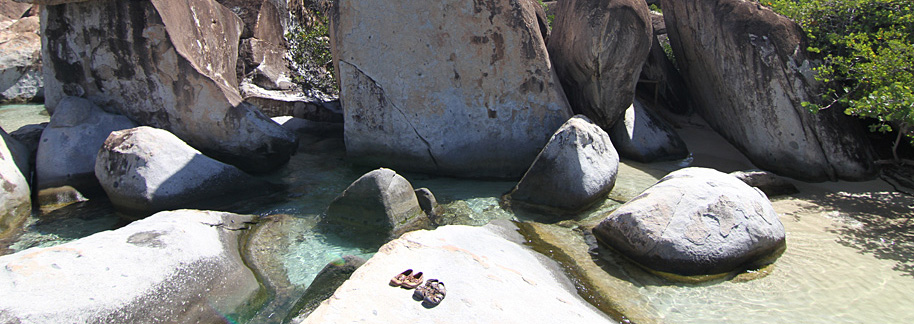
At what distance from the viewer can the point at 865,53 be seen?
568cm

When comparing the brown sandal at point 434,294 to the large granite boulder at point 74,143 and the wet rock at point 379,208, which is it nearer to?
the wet rock at point 379,208

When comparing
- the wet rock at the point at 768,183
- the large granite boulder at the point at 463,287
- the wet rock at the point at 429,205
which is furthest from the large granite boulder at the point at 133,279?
the wet rock at the point at 768,183

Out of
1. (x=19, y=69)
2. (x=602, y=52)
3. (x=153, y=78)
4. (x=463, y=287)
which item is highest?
(x=602, y=52)

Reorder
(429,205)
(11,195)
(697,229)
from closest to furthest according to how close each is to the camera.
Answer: (697,229)
(11,195)
(429,205)

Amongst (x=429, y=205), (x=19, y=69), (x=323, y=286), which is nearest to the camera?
(x=323, y=286)

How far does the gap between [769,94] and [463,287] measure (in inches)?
204

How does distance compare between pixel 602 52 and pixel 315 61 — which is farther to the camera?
pixel 315 61

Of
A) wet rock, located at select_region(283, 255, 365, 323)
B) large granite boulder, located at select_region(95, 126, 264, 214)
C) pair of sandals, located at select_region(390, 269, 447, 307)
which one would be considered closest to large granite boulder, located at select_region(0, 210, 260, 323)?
wet rock, located at select_region(283, 255, 365, 323)

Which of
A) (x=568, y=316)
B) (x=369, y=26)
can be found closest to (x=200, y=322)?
(x=568, y=316)

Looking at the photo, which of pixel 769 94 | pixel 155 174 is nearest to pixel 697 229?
pixel 769 94

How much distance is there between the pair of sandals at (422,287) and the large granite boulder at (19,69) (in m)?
12.5

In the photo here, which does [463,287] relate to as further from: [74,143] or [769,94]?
[74,143]

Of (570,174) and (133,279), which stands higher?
(570,174)

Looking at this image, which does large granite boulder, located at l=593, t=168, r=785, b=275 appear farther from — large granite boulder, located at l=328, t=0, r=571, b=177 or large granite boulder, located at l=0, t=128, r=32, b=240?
large granite boulder, located at l=0, t=128, r=32, b=240
